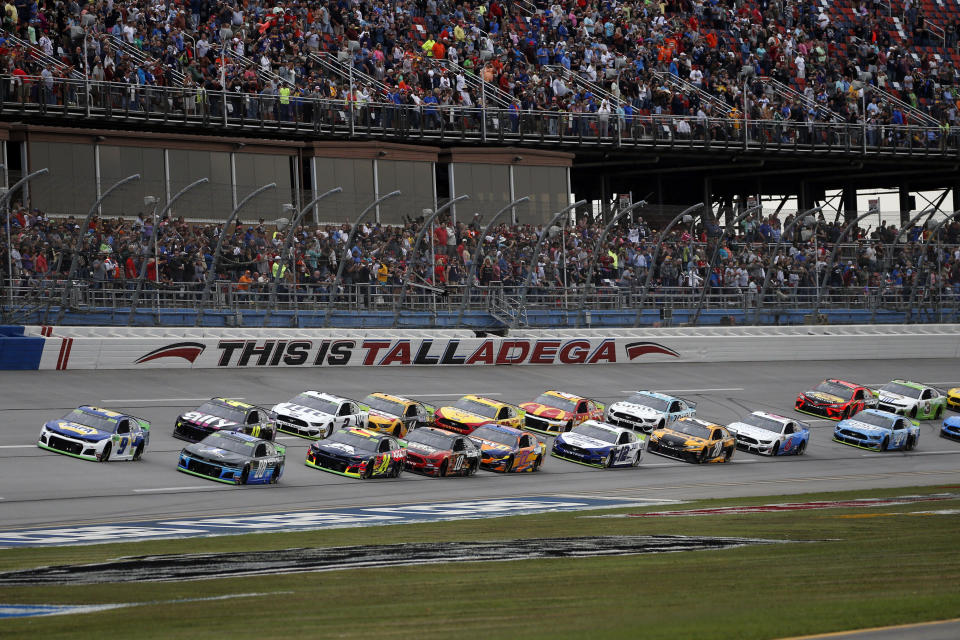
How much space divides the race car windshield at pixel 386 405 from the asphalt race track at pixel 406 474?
1929 mm

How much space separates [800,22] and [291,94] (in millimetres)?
25017

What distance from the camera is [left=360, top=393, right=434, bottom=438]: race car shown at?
91.2ft

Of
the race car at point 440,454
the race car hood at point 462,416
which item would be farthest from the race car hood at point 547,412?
the race car at point 440,454

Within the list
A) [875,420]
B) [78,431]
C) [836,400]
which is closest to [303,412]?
[78,431]

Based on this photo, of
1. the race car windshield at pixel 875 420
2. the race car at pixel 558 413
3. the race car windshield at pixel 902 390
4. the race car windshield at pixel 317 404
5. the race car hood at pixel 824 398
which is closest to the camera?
the race car windshield at pixel 317 404

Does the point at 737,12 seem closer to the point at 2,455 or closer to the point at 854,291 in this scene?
the point at 854,291

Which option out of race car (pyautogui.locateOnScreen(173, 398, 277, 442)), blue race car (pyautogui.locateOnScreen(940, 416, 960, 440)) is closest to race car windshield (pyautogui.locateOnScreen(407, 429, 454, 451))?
race car (pyautogui.locateOnScreen(173, 398, 277, 442))

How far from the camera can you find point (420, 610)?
32.8 feet

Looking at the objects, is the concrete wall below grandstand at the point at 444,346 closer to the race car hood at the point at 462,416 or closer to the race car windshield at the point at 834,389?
the race car windshield at the point at 834,389

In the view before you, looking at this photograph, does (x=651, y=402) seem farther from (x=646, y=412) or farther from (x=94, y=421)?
(x=94, y=421)

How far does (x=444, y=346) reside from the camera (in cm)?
3694

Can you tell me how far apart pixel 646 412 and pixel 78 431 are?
1301cm

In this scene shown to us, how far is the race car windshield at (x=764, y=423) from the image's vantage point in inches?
1212

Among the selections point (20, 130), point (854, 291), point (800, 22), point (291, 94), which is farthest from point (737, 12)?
point (20, 130)
